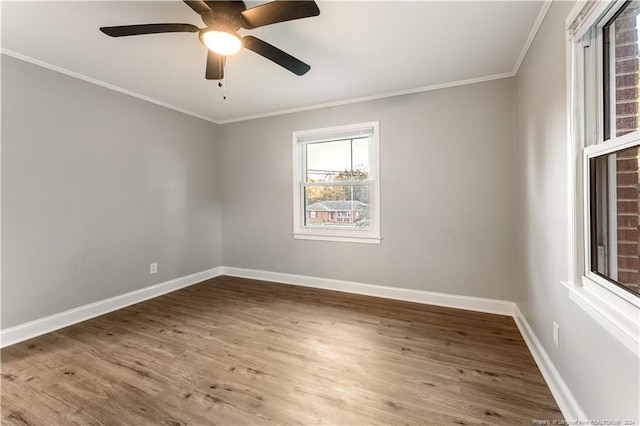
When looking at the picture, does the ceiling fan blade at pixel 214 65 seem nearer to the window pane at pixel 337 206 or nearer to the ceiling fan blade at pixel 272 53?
the ceiling fan blade at pixel 272 53

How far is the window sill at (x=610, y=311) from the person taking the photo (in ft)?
3.13

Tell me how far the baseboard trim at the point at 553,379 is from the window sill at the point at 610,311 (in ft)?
1.79

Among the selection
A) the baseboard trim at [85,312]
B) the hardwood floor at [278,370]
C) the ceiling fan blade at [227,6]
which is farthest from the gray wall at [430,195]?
the ceiling fan blade at [227,6]

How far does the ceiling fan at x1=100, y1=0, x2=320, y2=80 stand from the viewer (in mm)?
1453

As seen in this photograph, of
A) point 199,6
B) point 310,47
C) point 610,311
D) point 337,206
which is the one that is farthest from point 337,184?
point 610,311

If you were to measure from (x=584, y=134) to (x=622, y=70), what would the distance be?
287mm

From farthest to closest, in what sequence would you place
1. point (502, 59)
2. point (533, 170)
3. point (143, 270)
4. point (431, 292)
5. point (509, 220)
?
1. point (143, 270)
2. point (431, 292)
3. point (509, 220)
4. point (502, 59)
5. point (533, 170)

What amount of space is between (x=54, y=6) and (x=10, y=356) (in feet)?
8.42

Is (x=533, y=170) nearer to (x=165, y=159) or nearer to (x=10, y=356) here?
(x=165, y=159)

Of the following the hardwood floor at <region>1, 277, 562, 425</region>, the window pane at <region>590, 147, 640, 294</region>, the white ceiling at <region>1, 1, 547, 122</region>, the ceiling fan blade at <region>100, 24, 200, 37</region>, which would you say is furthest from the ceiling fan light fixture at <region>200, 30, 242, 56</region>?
the hardwood floor at <region>1, 277, 562, 425</region>

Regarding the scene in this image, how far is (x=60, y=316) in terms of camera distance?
103 inches

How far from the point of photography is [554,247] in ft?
5.56

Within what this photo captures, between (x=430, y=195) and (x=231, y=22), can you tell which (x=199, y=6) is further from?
(x=430, y=195)

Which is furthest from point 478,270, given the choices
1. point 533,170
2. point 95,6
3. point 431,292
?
point 95,6
